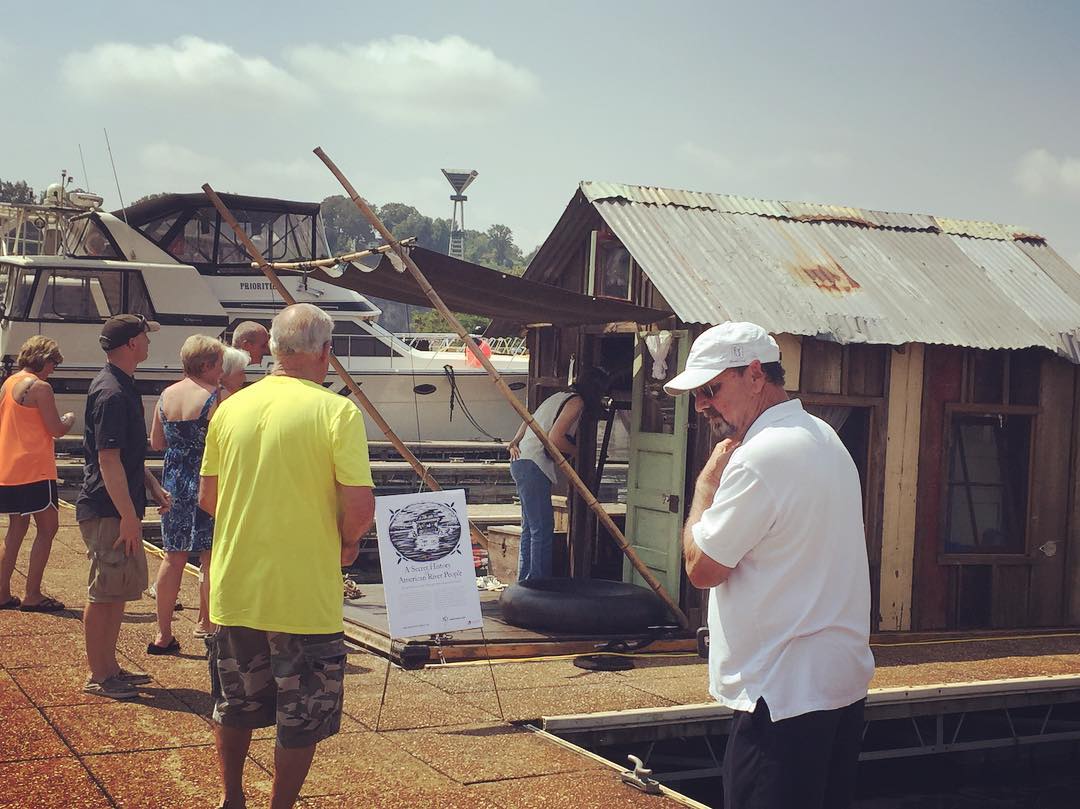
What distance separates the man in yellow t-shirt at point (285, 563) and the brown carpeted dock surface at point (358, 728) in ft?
3.37

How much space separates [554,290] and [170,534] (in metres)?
3.39

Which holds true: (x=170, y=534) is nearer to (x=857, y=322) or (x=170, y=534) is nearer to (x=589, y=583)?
(x=589, y=583)

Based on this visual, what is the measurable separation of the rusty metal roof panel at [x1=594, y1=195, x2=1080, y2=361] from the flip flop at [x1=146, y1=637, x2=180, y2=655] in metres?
4.25

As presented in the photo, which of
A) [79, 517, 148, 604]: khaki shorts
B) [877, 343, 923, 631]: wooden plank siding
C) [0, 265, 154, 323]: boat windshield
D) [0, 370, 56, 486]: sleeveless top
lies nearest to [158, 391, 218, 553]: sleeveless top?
[79, 517, 148, 604]: khaki shorts

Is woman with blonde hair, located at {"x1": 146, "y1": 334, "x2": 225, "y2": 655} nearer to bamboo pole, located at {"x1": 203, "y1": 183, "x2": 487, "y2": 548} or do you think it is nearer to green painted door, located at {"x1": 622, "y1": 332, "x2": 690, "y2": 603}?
bamboo pole, located at {"x1": 203, "y1": 183, "x2": 487, "y2": 548}

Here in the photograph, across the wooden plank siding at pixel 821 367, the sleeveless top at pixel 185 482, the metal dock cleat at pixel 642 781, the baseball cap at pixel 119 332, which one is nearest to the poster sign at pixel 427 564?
the sleeveless top at pixel 185 482

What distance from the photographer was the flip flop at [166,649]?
303 inches

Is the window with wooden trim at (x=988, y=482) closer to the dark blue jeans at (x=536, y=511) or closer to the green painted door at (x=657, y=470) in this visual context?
the green painted door at (x=657, y=470)

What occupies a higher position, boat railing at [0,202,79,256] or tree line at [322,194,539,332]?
tree line at [322,194,539,332]

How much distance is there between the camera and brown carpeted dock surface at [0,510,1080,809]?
5.27 m

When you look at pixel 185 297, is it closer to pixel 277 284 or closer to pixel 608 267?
pixel 608 267

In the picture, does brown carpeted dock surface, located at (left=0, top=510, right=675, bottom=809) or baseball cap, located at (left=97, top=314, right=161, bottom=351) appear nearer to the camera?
brown carpeted dock surface, located at (left=0, top=510, right=675, bottom=809)

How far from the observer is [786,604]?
136 inches

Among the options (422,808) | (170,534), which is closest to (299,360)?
(422,808)
